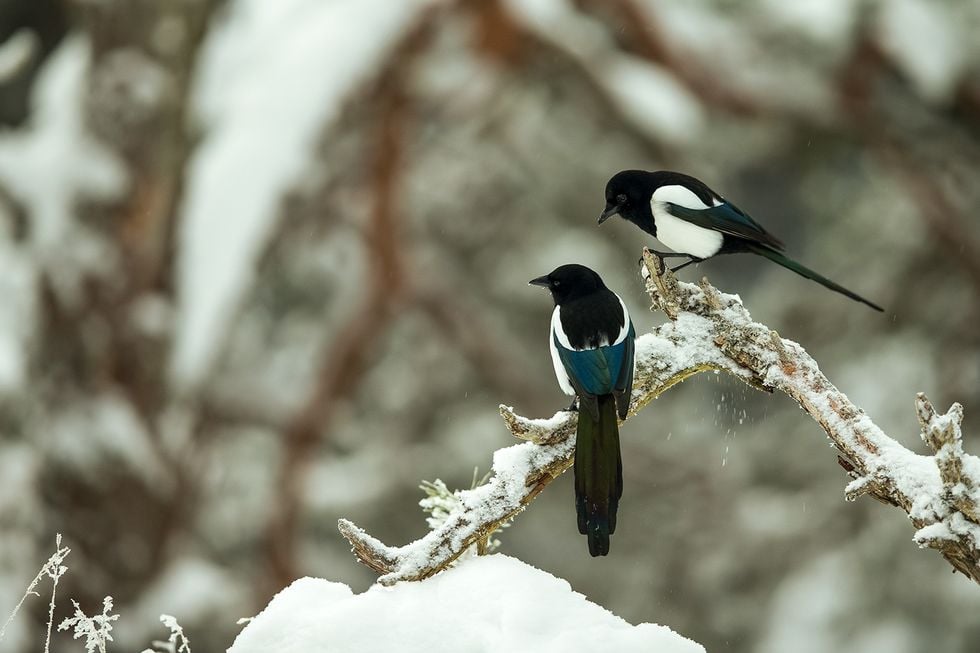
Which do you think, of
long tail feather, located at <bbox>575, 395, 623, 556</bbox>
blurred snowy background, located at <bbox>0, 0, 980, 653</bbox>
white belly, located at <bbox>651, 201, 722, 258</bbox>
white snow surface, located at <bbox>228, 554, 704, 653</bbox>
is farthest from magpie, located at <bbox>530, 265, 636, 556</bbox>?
blurred snowy background, located at <bbox>0, 0, 980, 653</bbox>

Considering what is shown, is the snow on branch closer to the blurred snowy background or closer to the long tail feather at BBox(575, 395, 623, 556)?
the long tail feather at BBox(575, 395, 623, 556)

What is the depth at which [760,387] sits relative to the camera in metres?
1.91

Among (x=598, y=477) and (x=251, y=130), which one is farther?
(x=251, y=130)

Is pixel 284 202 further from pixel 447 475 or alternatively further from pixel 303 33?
pixel 447 475

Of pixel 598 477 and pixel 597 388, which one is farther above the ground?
pixel 597 388

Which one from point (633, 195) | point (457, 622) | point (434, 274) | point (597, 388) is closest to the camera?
point (457, 622)

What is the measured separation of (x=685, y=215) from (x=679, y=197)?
45 millimetres

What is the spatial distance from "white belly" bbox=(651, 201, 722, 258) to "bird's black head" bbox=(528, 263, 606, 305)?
8.0 inches

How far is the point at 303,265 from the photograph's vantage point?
5387 mm

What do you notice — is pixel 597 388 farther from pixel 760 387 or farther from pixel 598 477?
pixel 760 387

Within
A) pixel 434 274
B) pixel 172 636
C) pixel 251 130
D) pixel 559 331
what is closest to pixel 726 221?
pixel 559 331

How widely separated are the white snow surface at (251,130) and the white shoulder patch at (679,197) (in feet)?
10.7

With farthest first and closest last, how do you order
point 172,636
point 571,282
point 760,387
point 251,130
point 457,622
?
point 251,130 < point 571,282 < point 760,387 < point 172,636 < point 457,622

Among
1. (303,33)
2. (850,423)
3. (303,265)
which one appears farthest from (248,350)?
(850,423)
